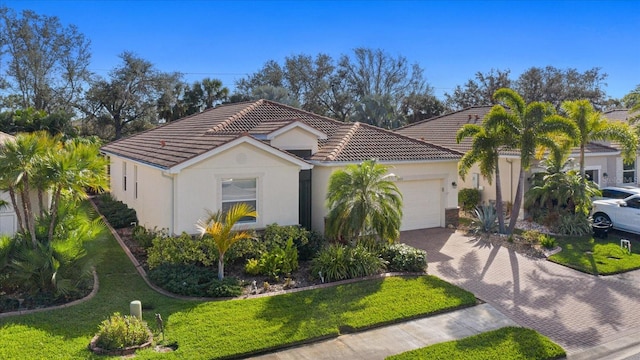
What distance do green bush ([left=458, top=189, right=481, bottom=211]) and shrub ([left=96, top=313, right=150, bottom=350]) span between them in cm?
1786

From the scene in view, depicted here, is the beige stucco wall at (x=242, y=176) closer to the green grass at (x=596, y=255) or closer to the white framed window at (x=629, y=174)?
the green grass at (x=596, y=255)

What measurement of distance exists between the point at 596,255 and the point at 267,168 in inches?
455

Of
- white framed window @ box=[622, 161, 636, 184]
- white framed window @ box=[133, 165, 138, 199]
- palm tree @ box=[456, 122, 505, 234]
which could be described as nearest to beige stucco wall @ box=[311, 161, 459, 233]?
palm tree @ box=[456, 122, 505, 234]

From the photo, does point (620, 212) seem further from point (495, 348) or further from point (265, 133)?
point (265, 133)

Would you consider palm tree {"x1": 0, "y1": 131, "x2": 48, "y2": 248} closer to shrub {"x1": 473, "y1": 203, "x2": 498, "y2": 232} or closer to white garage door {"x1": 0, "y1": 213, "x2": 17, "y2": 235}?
white garage door {"x1": 0, "y1": 213, "x2": 17, "y2": 235}

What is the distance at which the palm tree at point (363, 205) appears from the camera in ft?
46.8

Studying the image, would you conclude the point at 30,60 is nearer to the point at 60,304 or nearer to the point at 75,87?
the point at 75,87

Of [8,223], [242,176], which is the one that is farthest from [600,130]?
[8,223]

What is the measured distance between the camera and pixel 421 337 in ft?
33.3

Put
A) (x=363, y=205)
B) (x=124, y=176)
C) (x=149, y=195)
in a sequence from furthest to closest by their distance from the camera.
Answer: (x=124, y=176) < (x=149, y=195) < (x=363, y=205)

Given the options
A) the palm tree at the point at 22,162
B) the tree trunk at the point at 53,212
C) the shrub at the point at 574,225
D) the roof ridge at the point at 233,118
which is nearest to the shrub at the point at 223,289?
the tree trunk at the point at 53,212

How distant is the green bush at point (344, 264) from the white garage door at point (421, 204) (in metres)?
6.18

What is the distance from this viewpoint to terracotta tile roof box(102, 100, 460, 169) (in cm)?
1781

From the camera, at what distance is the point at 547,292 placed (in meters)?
13.1
